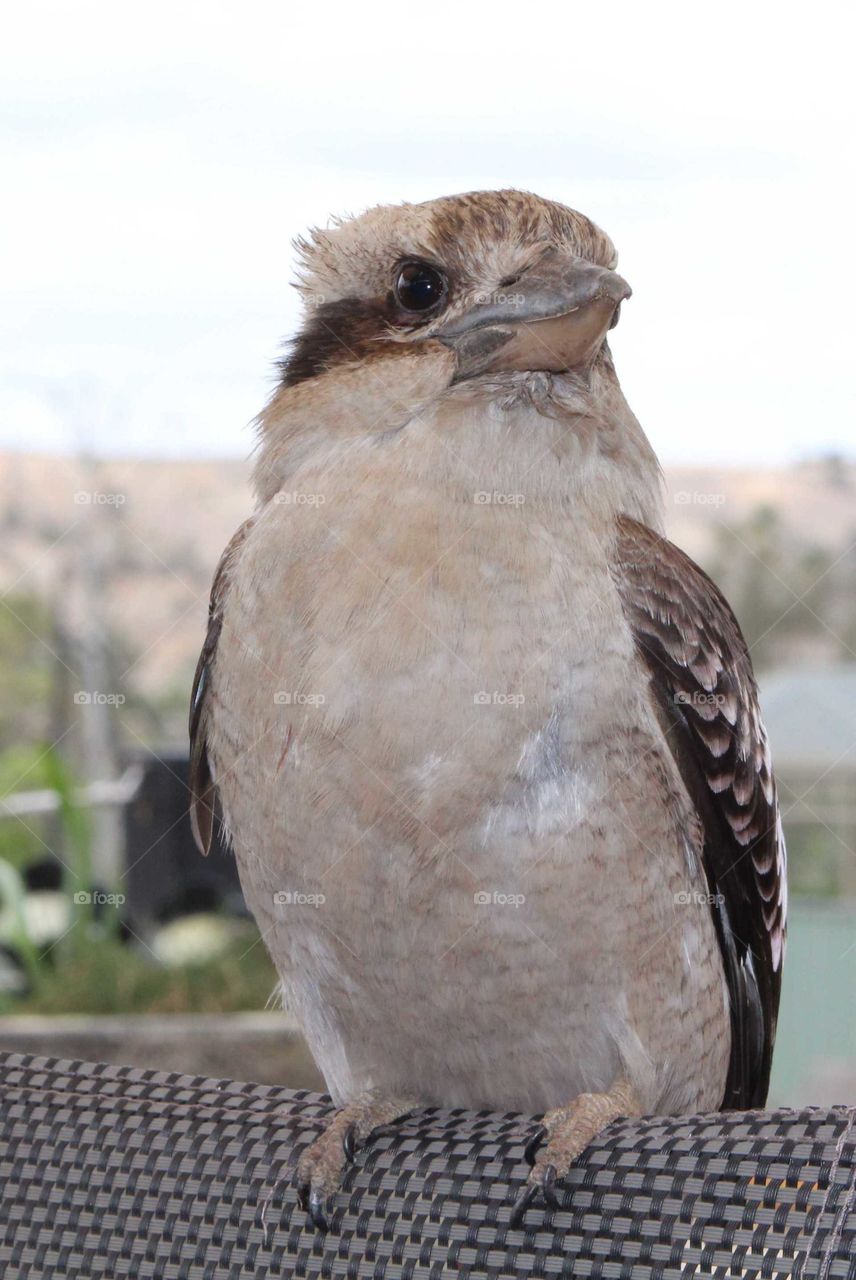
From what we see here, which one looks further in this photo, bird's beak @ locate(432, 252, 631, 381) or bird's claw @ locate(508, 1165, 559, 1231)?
bird's beak @ locate(432, 252, 631, 381)

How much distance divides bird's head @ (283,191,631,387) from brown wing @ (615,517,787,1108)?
20cm

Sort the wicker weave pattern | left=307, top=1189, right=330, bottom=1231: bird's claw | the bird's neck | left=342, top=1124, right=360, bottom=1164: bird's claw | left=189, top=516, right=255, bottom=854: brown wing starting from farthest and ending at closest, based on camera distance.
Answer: left=189, top=516, right=255, bottom=854: brown wing → the bird's neck → left=342, top=1124, right=360, bottom=1164: bird's claw → left=307, top=1189, right=330, bottom=1231: bird's claw → the wicker weave pattern

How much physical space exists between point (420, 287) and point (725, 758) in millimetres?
481

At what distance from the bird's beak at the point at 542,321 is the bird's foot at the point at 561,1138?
1.85 feet

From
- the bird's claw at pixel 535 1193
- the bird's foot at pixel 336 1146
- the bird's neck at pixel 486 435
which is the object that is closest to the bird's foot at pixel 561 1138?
the bird's claw at pixel 535 1193

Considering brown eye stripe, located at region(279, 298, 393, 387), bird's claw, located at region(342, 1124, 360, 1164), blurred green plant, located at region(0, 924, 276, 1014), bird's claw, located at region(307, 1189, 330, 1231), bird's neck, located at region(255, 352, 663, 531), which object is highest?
brown eye stripe, located at region(279, 298, 393, 387)

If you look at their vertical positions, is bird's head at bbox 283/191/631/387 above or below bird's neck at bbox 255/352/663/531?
above

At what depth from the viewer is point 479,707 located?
3.55ft

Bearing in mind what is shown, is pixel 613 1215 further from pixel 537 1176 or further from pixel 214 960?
pixel 214 960

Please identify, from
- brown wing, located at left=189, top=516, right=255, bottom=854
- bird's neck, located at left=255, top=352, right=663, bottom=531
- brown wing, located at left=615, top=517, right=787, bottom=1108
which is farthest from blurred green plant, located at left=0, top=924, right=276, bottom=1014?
bird's neck, located at left=255, top=352, right=663, bottom=531

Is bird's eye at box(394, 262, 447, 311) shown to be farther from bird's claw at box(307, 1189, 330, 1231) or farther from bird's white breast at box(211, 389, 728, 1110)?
bird's claw at box(307, 1189, 330, 1231)

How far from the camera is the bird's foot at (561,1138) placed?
851 mm

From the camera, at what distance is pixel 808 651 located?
9.75 feet

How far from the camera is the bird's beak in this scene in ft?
3.67
